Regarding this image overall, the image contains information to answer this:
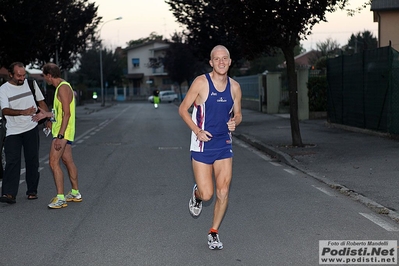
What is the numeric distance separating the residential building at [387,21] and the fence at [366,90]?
16.7 ft

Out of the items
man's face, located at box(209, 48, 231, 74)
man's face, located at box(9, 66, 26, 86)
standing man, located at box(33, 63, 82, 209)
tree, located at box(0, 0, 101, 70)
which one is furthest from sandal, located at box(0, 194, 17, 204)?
tree, located at box(0, 0, 101, 70)

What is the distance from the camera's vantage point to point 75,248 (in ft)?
23.8

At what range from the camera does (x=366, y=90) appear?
20547 millimetres

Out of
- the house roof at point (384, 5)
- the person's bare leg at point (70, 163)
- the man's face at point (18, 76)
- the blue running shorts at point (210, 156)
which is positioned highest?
the house roof at point (384, 5)

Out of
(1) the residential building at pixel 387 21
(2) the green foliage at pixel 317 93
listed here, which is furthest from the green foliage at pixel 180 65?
(1) the residential building at pixel 387 21

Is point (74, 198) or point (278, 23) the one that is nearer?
point (74, 198)

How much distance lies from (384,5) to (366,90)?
9473mm

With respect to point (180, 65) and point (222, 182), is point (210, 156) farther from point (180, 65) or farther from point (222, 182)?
point (180, 65)

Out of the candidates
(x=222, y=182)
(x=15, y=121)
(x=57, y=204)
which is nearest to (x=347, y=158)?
(x=57, y=204)

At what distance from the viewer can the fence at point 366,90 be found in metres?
18.4

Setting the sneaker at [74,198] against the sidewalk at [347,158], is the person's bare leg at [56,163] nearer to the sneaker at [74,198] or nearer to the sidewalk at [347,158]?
the sneaker at [74,198]

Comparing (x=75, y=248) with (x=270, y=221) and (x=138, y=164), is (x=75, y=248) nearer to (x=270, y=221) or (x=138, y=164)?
(x=270, y=221)

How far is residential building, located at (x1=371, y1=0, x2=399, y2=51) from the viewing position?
28875 millimetres

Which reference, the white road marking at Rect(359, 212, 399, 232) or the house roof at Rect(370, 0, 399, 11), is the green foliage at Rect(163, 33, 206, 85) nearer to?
the house roof at Rect(370, 0, 399, 11)
